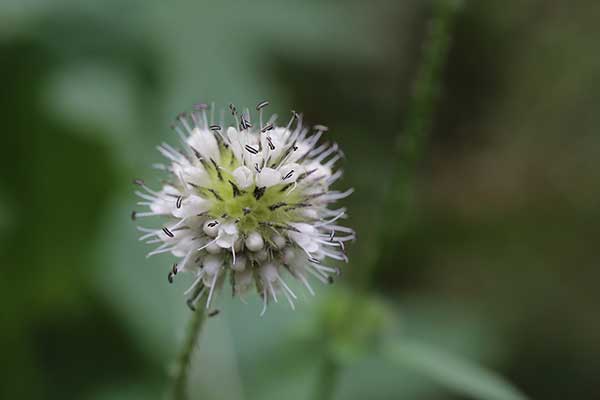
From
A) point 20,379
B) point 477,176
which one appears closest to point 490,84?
point 477,176

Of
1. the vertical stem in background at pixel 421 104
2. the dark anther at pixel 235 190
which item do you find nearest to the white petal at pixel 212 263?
the dark anther at pixel 235 190

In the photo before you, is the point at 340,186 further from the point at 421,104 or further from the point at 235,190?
the point at 235,190

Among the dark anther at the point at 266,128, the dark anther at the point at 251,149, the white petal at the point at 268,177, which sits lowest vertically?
the white petal at the point at 268,177

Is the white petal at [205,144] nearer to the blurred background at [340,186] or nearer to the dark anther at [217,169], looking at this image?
the dark anther at [217,169]

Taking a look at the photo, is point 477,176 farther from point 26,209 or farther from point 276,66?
point 26,209

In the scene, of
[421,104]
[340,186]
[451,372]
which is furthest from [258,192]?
[340,186]
